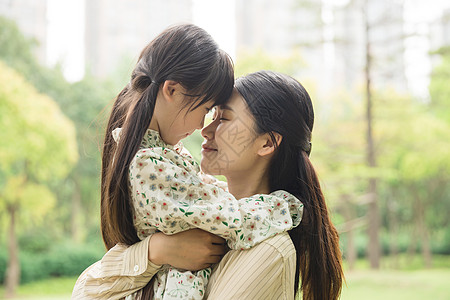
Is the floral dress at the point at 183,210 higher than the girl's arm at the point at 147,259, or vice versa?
the floral dress at the point at 183,210

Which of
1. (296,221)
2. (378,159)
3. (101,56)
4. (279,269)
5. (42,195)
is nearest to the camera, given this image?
(279,269)

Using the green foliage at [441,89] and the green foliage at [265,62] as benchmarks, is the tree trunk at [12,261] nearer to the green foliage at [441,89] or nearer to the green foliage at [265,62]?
the green foliage at [265,62]

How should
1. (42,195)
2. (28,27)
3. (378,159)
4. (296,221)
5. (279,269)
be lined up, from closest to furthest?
1. (279,269)
2. (296,221)
3. (42,195)
4. (378,159)
5. (28,27)

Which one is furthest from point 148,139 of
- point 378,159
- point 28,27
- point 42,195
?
point 28,27

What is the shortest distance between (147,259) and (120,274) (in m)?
0.08

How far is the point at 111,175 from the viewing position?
3.47 feet

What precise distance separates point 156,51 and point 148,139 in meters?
0.19

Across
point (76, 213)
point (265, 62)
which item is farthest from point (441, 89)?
point (76, 213)

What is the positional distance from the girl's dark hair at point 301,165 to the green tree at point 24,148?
6.56 m

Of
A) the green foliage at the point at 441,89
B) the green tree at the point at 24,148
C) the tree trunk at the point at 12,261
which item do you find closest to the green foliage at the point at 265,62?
the green foliage at the point at 441,89

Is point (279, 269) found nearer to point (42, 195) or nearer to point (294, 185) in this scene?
point (294, 185)

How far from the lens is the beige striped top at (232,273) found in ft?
3.27

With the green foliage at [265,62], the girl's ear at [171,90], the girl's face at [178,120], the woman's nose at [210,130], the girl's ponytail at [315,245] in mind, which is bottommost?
the green foliage at [265,62]

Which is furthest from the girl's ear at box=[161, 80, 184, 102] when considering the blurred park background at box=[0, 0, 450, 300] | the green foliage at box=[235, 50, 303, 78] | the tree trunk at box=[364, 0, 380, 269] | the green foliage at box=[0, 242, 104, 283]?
the green foliage at box=[0, 242, 104, 283]
